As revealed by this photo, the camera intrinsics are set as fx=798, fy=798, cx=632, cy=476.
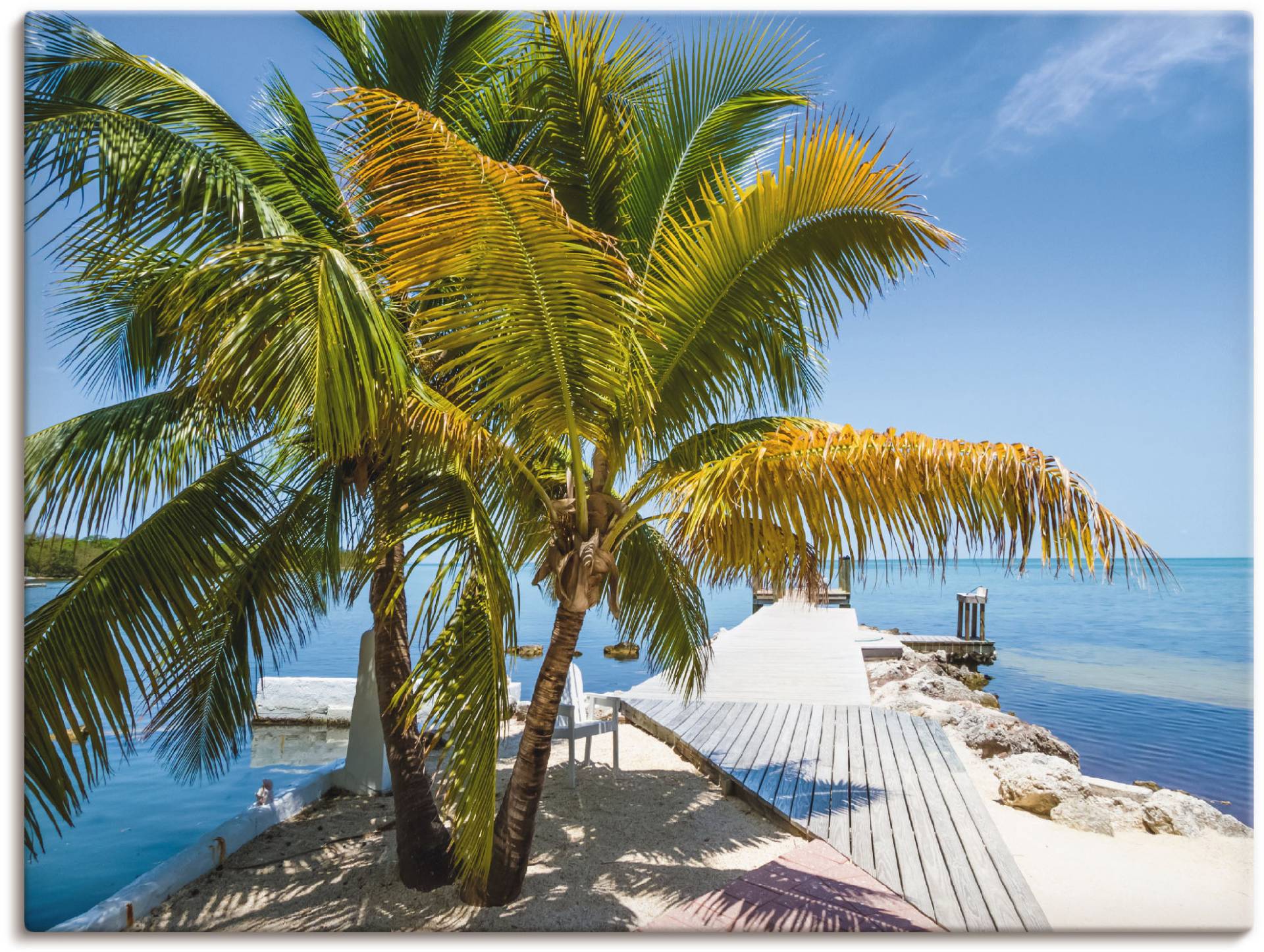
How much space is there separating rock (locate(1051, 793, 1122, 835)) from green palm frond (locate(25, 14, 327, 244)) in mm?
4994

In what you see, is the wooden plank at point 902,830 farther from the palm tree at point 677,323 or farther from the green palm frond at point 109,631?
the green palm frond at point 109,631

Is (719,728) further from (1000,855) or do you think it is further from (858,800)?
(1000,855)

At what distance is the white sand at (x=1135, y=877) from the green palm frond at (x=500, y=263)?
3016 millimetres

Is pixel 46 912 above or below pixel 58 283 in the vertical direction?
below

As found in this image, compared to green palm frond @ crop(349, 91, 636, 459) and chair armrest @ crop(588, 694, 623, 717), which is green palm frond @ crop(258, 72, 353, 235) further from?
chair armrest @ crop(588, 694, 623, 717)

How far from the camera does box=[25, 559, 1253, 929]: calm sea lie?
12.0 feet

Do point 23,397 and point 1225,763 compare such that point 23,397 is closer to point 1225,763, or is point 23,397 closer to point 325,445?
point 325,445

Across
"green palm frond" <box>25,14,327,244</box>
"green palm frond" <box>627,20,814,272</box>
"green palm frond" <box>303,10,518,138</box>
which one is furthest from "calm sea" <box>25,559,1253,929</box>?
"green palm frond" <box>303,10,518,138</box>

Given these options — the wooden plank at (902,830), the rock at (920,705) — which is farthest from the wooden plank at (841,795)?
the rock at (920,705)

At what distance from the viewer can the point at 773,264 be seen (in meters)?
3.06

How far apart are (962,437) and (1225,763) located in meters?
7.00

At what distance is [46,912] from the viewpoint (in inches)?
130

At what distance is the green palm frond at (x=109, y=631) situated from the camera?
2.68m

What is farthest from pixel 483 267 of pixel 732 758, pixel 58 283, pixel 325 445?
pixel 732 758
